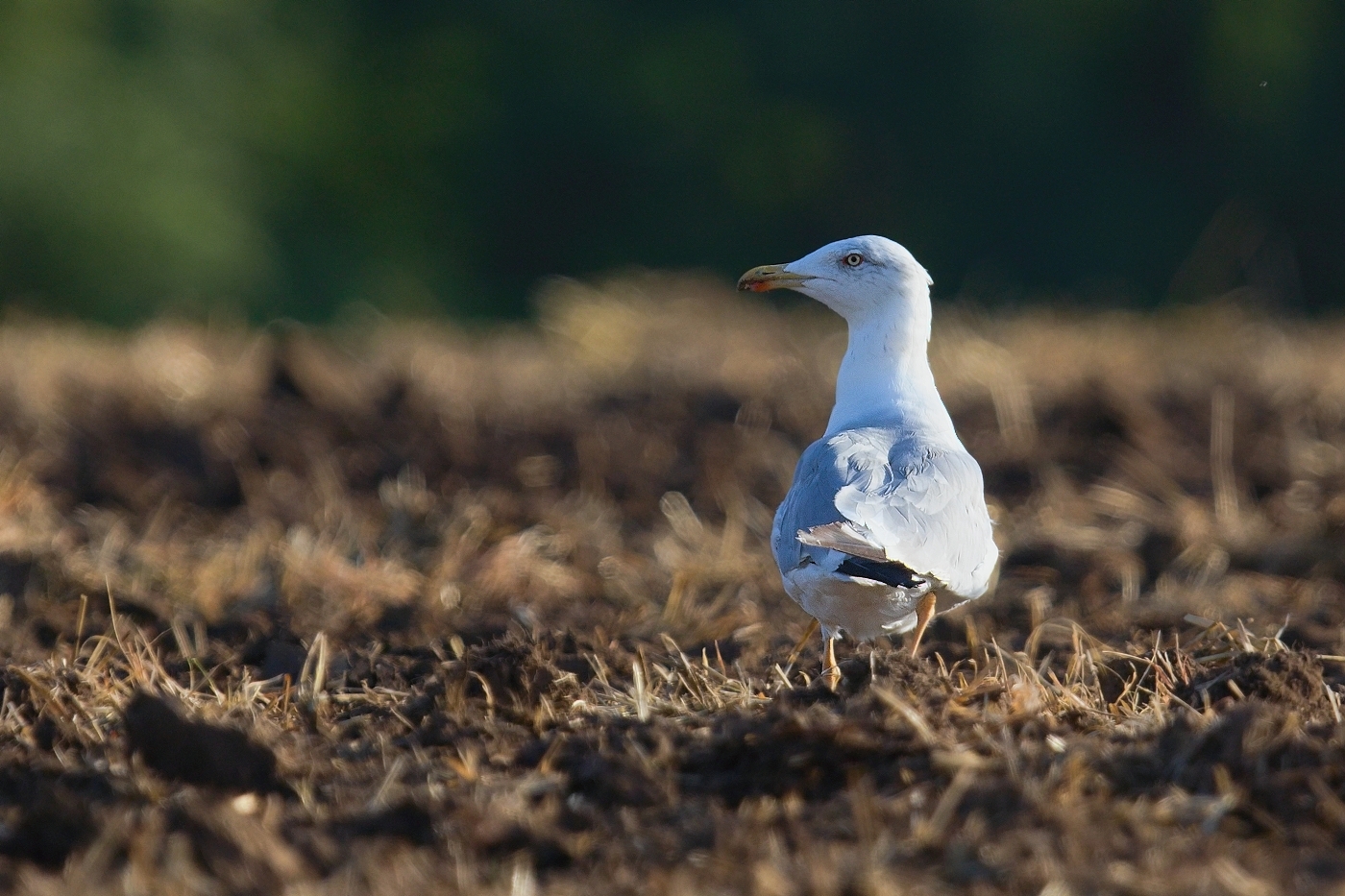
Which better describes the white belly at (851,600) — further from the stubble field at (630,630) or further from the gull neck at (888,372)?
the gull neck at (888,372)

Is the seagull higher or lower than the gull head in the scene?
lower

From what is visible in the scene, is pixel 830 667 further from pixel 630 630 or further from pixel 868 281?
pixel 868 281

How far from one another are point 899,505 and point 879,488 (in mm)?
85

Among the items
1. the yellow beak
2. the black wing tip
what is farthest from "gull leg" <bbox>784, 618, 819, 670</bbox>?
the yellow beak

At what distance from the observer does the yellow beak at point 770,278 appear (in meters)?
4.67

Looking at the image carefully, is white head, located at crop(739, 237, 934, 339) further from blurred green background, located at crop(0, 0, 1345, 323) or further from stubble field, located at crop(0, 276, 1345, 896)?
blurred green background, located at crop(0, 0, 1345, 323)

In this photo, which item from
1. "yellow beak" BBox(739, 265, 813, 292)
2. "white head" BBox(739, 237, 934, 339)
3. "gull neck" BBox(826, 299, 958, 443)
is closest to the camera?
"gull neck" BBox(826, 299, 958, 443)

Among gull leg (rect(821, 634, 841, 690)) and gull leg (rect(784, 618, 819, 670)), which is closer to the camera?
gull leg (rect(821, 634, 841, 690))

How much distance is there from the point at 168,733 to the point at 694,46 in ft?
53.8

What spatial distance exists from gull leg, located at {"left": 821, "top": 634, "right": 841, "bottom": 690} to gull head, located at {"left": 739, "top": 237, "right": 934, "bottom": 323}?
3.02 feet

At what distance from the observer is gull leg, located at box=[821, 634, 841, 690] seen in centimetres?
339

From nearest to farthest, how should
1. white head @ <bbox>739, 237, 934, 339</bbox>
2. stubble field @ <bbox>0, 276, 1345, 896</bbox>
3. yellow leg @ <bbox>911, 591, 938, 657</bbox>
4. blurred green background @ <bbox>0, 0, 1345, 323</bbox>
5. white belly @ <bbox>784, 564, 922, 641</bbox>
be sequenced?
1. stubble field @ <bbox>0, 276, 1345, 896</bbox>
2. white belly @ <bbox>784, 564, 922, 641</bbox>
3. yellow leg @ <bbox>911, 591, 938, 657</bbox>
4. white head @ <bbox>739, 237, 934, 339</bbox>
5. blurred green background @ <bbox>0, 0, 1345, 323</bbox>

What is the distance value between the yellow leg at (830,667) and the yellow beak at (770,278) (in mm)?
1011

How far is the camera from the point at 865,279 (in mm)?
4590
